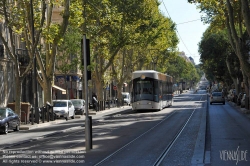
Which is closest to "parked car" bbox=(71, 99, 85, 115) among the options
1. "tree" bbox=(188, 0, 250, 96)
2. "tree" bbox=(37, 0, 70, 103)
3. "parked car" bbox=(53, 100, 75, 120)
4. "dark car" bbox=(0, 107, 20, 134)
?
"parked car" bbox=(53, 100, 75, 120)

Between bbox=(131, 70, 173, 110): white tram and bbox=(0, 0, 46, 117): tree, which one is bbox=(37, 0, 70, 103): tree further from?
bbox=(131, 70, 173, 110): white tram

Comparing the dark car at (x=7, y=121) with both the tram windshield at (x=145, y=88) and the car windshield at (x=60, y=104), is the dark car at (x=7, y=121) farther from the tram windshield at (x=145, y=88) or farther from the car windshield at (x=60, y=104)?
the tram windshield at (x=145, y=88)

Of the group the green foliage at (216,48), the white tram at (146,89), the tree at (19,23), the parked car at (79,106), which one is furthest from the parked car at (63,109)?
the green foliage at (216,48)

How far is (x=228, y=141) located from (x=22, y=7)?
17.5m

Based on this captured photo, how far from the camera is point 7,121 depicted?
2761 cm

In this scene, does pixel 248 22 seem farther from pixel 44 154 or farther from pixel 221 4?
pixel 44 154

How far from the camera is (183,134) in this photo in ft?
73.9

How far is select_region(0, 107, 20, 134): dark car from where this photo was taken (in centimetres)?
2705

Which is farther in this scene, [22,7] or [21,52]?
[21,52]

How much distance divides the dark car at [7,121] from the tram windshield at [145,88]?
1522 centimetres

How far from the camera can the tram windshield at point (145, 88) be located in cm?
4284

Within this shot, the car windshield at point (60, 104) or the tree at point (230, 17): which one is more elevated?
the tree at point (230, 17)

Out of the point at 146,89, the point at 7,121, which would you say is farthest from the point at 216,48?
the point at 7,121

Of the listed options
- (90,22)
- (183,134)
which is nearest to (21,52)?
(90,22)
